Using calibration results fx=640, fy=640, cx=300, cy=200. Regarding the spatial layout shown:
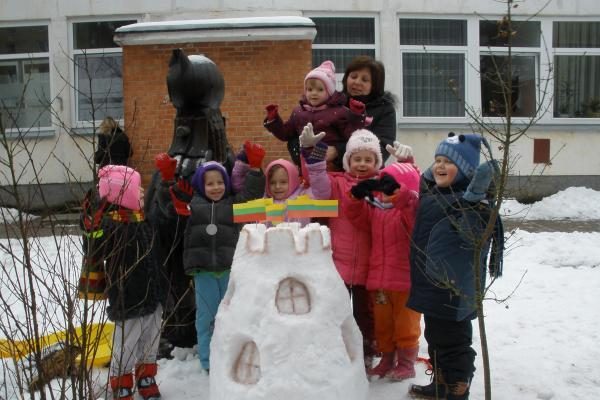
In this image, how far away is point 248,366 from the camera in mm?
2998

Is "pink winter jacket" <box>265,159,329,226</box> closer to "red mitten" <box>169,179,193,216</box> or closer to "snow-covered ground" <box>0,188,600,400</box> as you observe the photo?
"red mitten" <box>169,179,193,216</box>

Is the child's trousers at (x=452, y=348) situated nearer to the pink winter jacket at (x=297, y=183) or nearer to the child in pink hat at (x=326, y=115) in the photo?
the pink winter jacket at (x=297, y=183)

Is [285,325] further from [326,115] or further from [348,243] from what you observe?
[326,115]

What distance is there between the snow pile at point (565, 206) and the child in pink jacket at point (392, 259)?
6674 mm

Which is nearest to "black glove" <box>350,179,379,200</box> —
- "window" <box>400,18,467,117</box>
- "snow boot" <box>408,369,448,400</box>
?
"snow boot" <box>408,369,448,400</box>

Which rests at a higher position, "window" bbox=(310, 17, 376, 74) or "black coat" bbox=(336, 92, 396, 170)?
"window" bbox=(310, 17, 376, 74)

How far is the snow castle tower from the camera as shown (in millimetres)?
2850

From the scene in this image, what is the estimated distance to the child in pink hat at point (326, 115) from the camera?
426cm

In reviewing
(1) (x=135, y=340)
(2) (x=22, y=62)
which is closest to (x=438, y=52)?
(2) (x=22, y=62)

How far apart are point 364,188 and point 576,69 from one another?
35.0 ft

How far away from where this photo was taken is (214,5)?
443 inches

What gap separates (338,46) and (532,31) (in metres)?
3.85

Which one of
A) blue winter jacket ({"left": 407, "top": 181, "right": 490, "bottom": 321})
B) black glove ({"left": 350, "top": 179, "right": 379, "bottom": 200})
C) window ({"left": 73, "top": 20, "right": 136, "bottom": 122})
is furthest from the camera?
window ({"left": 73, "top": 20, "right": 136, "bottom": 122})

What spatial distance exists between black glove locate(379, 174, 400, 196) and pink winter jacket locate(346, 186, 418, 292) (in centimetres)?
21
